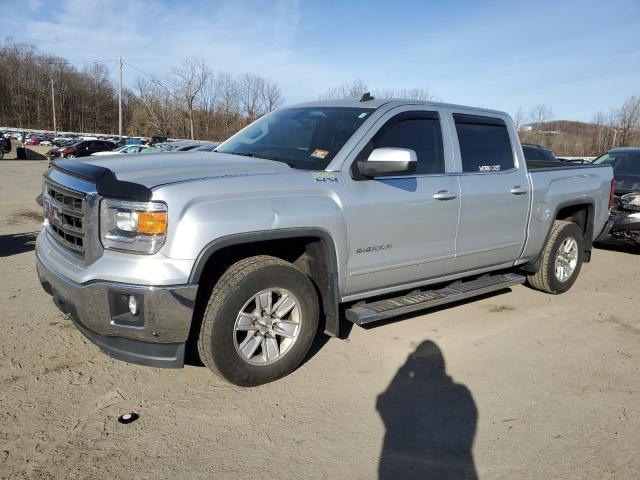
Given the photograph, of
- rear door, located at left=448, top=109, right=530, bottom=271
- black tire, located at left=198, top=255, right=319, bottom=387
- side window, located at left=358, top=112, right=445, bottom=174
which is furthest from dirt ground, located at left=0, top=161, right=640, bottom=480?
side window, located at left=358, top=112, right=445, bottom=174

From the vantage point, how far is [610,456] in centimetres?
282

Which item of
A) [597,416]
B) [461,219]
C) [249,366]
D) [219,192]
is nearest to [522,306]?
[461,219]

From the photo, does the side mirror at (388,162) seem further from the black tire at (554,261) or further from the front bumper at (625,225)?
the front bumper at (625,225)

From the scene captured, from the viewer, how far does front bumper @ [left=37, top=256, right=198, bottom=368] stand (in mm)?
2832

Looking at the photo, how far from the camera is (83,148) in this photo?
34812 millimetres

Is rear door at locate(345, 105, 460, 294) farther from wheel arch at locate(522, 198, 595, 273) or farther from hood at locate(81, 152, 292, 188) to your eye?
wheel arch at locate(522, 198, 595, 273)

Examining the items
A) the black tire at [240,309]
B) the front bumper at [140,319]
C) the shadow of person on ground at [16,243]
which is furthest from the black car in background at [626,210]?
the shadow of person on ground at [16,243]

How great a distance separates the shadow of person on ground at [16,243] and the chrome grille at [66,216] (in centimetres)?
372

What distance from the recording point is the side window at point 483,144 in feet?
14.9

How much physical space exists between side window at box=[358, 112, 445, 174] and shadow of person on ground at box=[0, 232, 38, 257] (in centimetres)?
540

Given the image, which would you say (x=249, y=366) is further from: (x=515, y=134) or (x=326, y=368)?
(x=515, y=134)

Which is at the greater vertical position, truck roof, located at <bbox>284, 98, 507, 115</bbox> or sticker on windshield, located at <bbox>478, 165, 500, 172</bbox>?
truck roof, located at <bbox>284, 98, 507, 115</bbox>

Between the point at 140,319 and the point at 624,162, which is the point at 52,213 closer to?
the point at 140,319

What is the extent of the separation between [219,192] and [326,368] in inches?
63.8
